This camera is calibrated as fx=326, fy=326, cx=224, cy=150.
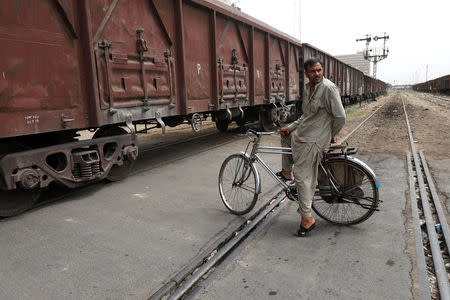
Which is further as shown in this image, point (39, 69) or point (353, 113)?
point (353, 113)

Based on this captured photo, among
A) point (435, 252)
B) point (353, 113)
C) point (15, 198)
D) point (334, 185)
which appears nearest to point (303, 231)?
point (334, 185)

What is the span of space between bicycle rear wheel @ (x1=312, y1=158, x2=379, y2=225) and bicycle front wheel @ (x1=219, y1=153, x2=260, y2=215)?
0.77 m

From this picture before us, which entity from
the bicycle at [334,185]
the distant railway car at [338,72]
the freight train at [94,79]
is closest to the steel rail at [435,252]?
the bicycle at [334,185]

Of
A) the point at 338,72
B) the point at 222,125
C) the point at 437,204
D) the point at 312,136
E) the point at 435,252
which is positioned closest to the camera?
→ the point at 435,252

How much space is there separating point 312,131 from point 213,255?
165 centimetres

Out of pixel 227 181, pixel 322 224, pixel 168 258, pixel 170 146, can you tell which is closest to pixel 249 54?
pixel 170 146

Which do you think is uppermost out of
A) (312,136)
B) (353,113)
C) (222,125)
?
(312,136)

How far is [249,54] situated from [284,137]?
6093 mm

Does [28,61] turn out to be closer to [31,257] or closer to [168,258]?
[31,257]

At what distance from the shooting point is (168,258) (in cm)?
312

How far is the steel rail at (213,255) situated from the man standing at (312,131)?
0.62 metres

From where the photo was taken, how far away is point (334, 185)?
369 centimetres

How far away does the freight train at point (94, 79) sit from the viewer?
3.79 meters

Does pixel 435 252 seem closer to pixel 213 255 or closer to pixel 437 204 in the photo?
pixel 437 204
